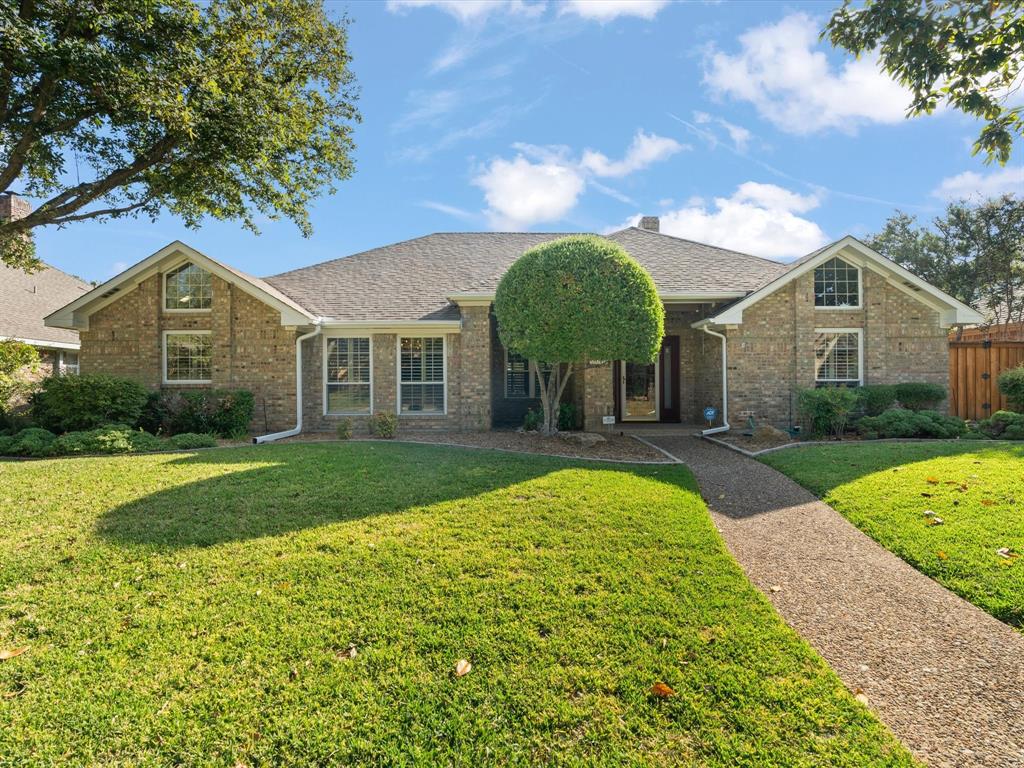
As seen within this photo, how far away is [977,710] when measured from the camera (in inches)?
111

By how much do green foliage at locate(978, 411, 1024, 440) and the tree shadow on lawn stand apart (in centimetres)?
919

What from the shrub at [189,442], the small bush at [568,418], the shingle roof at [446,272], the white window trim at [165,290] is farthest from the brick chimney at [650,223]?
the shrub at [189,442]

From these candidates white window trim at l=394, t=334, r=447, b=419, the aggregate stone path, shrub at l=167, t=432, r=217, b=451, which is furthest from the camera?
white window trim at l=394, t=334, r=447, b=419

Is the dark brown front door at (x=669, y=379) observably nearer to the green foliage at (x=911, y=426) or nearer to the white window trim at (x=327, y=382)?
the green foliage at (x=911, y=426)

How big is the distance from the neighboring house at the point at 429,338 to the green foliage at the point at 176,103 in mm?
2343

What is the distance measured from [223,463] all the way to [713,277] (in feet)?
40.7

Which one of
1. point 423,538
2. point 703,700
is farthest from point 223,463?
point 703,700

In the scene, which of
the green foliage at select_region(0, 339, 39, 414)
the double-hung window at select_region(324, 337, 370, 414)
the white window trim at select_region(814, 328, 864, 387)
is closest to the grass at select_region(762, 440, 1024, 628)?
the white window trim at select_region(814, 328, 864, 387)

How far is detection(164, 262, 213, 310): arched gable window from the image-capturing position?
42.4ft

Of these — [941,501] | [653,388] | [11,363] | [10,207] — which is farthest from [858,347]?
[10,207]

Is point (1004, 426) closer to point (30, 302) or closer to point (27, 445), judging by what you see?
point (27, 445)

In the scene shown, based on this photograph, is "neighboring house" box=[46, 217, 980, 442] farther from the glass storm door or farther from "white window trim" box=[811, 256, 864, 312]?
the glass storm door

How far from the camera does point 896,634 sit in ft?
11.8

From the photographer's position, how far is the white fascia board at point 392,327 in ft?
41.4
